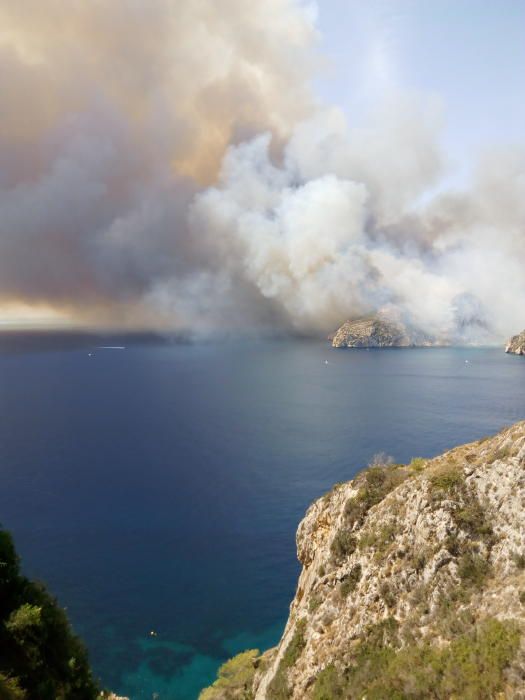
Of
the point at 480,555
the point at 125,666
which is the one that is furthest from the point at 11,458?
the point at 480,555

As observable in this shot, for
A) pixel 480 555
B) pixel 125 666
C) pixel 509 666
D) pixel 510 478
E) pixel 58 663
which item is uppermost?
pixel 510 478

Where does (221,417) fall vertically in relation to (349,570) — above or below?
below

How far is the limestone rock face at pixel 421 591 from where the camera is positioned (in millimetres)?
19203

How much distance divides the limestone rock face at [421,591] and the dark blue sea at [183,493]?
88.1 feet

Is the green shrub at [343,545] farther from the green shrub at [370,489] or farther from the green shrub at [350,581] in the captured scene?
the green shrub at [350,581]

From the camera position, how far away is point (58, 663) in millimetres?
19859

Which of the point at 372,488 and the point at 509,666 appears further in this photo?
the point at 372,488

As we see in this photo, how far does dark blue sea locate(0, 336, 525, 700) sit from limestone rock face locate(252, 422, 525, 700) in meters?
26.8

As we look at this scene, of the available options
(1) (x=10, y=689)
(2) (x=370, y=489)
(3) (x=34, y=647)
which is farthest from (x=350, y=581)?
(1) (x=10, y=689)

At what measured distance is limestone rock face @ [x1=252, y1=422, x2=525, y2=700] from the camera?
19203 mm

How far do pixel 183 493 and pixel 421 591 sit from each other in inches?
2712

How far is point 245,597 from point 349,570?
36053 mm

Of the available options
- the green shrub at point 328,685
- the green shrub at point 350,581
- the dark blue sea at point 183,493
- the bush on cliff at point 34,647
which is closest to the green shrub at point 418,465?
the green shrub at point 350,581

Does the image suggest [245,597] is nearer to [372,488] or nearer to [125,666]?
[125,666]
